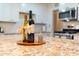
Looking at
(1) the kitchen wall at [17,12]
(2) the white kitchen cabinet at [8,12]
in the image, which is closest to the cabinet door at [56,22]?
(1) the kitchen wall at [17,12]

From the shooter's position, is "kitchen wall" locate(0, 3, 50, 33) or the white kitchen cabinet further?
the white kitchen cabinet

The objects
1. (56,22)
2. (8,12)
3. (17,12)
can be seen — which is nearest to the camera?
(56,22)

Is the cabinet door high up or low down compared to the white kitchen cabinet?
down

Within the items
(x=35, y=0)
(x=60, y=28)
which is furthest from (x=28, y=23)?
(x=60, y=28)

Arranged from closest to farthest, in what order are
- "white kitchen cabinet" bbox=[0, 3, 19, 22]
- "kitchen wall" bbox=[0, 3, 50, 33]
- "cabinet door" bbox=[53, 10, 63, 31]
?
"cabinet door" bbox=[53, 10, 63, 31], "kitchen wall" bbox=[0, 3, 50, 33], "white kitchen cabinet" bbox=[0, 3, 19, 22]

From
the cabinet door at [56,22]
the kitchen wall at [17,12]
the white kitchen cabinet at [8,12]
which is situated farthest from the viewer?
the white kitchen cabinet at [8,12]

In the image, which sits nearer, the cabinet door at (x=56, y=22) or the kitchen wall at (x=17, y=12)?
the cabinet door at (x=56, y=22)

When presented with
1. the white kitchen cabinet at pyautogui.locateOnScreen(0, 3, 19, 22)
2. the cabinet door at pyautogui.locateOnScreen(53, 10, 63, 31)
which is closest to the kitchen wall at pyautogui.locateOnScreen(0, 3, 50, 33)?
the white kitchen cabinet at pyautogui.locateOnScreen(0, 3, 19, 22)

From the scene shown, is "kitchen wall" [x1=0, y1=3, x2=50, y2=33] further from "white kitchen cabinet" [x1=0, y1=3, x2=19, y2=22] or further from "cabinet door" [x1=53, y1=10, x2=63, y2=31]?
"cabinet door" [x1=53, y1=10, x2=63, y2=31]

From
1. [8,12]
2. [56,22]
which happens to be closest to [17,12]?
[8,12]

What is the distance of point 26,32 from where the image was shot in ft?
4.75

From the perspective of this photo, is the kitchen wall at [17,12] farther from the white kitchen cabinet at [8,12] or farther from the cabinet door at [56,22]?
the cabinet door at [56,22]

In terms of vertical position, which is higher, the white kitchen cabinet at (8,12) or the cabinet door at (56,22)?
the white kitchen cabinet at (8,12)

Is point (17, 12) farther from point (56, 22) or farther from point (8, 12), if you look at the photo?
point (56, 22)
